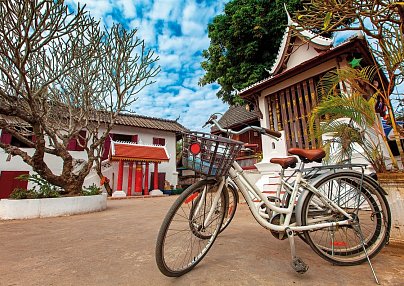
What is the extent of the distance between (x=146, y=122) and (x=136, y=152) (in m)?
3.98

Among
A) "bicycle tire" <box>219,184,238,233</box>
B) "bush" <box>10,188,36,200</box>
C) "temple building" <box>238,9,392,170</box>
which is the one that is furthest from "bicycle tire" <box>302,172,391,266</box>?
"bush" <box>10,188,36,200</box>

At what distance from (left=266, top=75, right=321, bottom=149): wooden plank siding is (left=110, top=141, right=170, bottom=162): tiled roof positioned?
26.8ft

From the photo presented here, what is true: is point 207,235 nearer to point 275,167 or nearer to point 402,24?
point 402,24

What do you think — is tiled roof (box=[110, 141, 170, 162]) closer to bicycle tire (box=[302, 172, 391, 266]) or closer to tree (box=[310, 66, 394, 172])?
tree (box=[310, 66, 394, 172])

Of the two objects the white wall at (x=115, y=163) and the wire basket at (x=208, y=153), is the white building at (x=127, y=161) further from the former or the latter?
the wire basket at (x=208, y=153)

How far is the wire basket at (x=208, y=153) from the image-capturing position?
1.37 metres

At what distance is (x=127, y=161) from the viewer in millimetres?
11891

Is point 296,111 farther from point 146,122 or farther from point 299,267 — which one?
A: point 146,122

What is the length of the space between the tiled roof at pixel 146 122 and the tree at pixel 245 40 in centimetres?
565

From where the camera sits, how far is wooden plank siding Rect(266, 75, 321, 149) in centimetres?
502

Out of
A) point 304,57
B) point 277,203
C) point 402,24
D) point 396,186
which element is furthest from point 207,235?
point 304,57

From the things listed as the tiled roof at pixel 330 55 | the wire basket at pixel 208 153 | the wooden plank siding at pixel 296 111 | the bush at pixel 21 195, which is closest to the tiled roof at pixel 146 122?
the wooden plank siding at pixel 296 111

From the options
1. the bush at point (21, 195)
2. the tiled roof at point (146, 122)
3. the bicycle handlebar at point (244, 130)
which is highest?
the tiled roof at point (146, 122)

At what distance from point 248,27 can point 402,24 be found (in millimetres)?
8210
